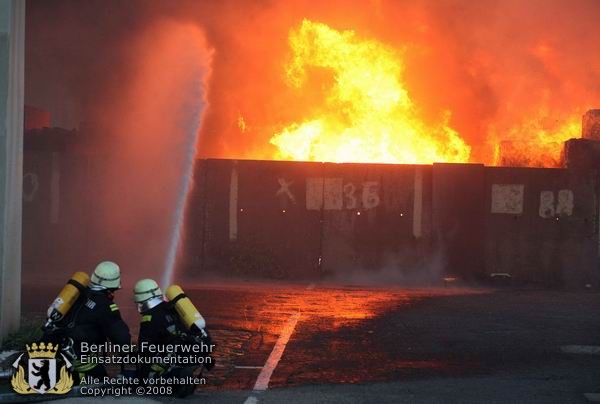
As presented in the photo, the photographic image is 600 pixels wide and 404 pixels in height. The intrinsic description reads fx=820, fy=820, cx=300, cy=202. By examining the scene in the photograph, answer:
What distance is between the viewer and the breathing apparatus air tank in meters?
7.56

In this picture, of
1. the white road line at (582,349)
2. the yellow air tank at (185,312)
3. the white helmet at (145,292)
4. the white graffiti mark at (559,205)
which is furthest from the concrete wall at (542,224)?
the white helmet at (145,292)

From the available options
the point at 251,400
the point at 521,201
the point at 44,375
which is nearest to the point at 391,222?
the point at 521,201

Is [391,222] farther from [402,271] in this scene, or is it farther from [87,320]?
[87,320]

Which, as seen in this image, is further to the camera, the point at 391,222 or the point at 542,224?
the point at 391,222

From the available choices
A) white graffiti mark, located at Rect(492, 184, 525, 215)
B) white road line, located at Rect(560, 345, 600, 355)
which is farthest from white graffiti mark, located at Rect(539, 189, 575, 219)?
white road line, located at Rect(560, 345, 600, 355)

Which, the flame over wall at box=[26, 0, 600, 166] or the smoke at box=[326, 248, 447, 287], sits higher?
the flame over wall at box=[26, 0, 600, 166]

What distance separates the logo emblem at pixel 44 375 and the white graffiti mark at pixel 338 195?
35.9 feet

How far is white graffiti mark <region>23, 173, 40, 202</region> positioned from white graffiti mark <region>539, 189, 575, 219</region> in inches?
448

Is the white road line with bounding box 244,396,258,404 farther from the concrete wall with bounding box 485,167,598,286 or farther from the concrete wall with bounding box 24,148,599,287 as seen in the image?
the concrete wall with bounding box 485,167,598,286

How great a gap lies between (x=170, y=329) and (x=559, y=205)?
12.3 metres

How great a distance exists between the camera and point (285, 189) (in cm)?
1811

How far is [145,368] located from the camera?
7.41 metres

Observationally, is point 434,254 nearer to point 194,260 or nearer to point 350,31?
point 194,260

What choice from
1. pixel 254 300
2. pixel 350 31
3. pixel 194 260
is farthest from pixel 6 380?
pixel 350 31
